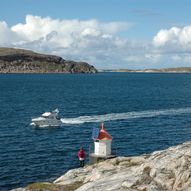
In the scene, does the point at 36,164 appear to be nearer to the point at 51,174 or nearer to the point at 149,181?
the point at 51,174

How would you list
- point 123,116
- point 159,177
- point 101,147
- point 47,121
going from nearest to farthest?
point 159,177 < point 101,147 < point 47,121 < point 123,116

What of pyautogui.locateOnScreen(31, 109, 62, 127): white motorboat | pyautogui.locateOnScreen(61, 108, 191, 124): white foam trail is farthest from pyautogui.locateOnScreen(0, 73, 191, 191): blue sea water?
pyautogui.locateOnScreen(31, 109, 62, 127): white motorboat

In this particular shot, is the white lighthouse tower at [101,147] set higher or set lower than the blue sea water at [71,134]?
higher

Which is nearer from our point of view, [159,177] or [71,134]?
[159,177]

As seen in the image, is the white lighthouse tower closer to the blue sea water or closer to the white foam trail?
the blue sea water

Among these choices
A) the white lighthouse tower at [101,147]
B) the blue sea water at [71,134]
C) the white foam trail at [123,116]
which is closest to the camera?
the white lighthouse tower at [101,147]

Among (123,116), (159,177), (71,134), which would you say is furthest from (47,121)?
(159,177)

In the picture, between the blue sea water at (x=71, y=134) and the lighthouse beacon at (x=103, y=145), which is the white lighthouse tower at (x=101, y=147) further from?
the blue sea water at (x=71, y=134)

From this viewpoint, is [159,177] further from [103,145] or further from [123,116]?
[123,116]

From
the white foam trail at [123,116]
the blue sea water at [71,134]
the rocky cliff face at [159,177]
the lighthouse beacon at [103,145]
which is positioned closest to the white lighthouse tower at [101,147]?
the lighthouse beacon at [103,145]

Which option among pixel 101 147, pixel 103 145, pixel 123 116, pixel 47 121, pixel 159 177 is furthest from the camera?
pixel 123 116

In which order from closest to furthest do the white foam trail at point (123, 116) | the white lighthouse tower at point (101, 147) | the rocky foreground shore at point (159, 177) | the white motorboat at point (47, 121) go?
the rocky foreground shore at point (159, 177) → the white lighthouse tower at point (101, 147) → the white motorboat at point (47, 121) → the white foam trail at point (123, 116)

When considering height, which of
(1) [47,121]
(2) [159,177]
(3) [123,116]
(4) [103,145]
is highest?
(2) [159,177]

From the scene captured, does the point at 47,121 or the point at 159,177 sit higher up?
the point at 159,177
